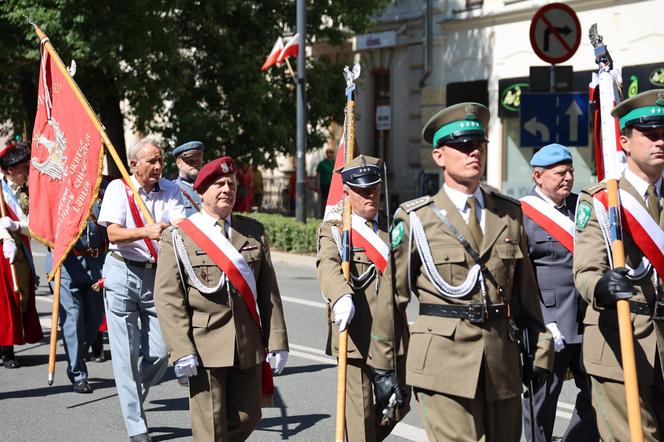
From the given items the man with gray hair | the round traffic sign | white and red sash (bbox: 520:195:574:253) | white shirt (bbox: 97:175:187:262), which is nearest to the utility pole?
the round traffic sign

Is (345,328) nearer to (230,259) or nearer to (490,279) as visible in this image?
(230,259)

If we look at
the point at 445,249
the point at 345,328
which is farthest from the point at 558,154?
the point at 445,249

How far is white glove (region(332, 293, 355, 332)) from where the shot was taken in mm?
5871

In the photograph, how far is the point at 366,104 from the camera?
30531 millimetres

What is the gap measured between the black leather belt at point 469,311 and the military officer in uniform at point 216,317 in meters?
1.29

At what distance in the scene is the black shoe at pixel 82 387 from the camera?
880cm

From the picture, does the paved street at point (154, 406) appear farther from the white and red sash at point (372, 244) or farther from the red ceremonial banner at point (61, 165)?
the white and red sash at point (372, 244)

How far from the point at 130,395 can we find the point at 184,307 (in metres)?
1.69

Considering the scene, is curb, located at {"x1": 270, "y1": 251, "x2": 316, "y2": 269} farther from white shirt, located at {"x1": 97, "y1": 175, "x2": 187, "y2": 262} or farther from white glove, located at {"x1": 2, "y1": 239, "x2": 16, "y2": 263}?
white shirt, located at {"x1": 97, "y1": 175, "x2": 187, "y2": 262}

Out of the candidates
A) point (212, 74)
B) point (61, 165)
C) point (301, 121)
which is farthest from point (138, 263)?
point (212, 74)

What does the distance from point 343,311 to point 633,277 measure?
1.65 meters

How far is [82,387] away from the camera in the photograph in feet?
28.9

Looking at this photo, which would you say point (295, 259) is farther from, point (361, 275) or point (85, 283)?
point (361, 275)

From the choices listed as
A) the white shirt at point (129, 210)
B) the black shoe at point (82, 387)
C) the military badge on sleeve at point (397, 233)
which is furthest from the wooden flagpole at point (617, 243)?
the black shoe at point (82, 387)
